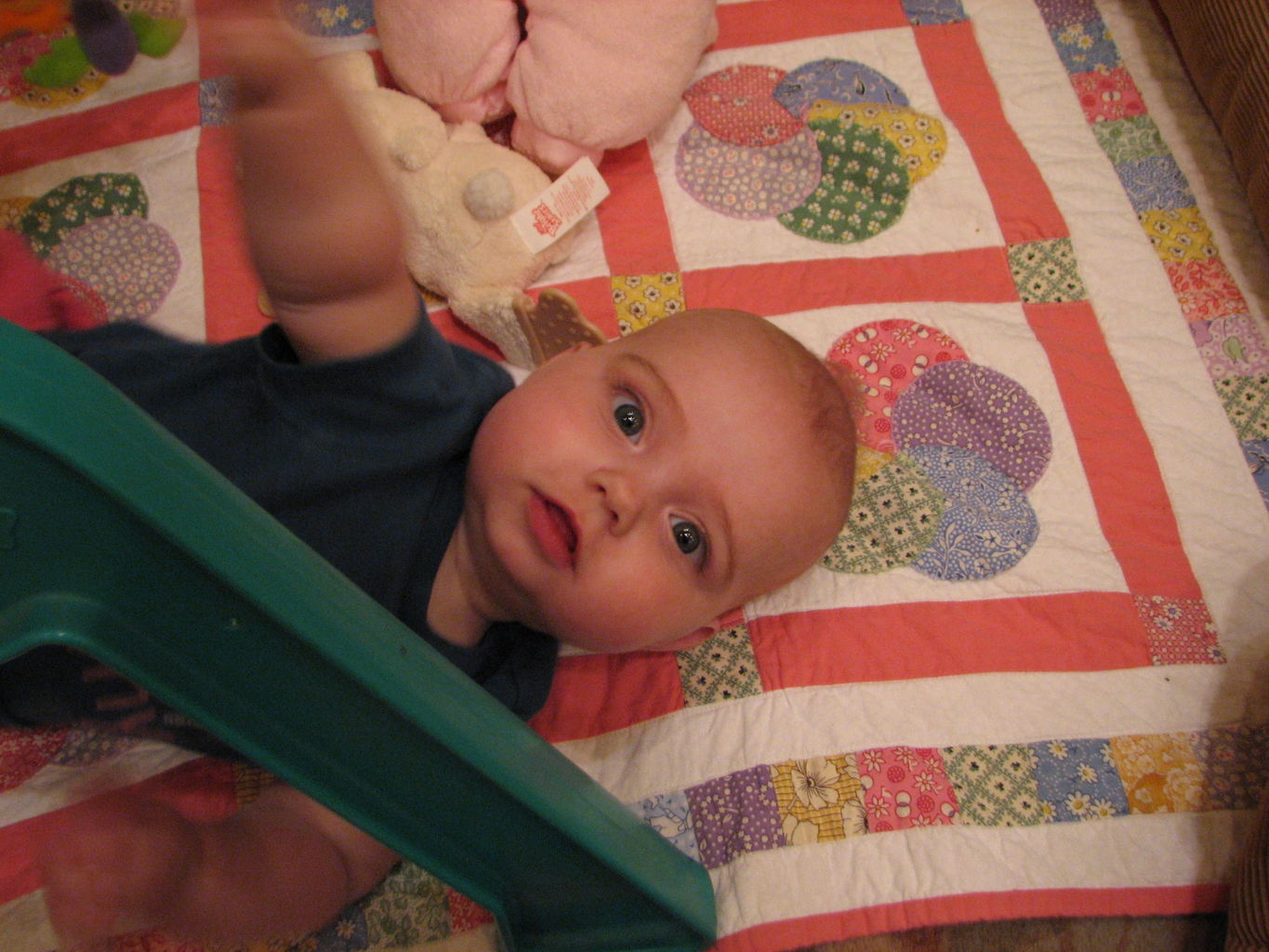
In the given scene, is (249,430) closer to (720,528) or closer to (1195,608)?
(720,528)

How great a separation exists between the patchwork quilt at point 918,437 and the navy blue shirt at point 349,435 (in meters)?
0.18

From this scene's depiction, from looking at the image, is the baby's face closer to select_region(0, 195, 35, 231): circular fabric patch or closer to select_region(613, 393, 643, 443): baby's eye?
select_region(613, 393, 643, 443): baby's eye

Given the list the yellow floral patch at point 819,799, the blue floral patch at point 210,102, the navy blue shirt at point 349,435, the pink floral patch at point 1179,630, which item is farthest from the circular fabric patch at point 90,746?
the pink floral patch at point 1179,630

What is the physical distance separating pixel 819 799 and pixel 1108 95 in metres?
0.92

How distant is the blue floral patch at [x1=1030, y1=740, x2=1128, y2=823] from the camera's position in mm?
774

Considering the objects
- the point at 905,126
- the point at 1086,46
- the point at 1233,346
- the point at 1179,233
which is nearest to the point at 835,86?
the point at 905,126

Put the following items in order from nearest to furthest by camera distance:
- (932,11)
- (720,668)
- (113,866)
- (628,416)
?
(113,866), (628,416), (720,668), (932,11)

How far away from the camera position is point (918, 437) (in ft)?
3.05

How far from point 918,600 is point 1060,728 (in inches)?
6.5

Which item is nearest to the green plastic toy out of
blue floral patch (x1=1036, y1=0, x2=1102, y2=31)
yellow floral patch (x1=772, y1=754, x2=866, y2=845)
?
yellow floral patch (x1=772, y1=754, x2=866, y2=845)

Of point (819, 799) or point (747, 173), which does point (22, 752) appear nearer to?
point (819, 799)

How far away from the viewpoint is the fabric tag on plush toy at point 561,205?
940 mm

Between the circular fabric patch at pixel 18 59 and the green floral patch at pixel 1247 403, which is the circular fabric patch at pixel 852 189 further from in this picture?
the circular fabric patch at pixel 18 59

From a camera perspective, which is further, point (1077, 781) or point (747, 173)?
point (747, 173)
